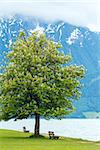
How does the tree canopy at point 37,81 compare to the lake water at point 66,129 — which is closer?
the tree canopy at point 37,81

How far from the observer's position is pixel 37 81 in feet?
110

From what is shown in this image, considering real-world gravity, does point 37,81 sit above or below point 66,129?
below

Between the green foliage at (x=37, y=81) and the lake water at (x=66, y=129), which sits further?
the lake water at (x=66, y=129)

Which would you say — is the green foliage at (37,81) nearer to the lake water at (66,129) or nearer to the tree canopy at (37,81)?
the tree canopy at (37,81)

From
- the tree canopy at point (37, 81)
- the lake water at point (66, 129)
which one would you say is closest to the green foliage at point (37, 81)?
the tree canopy at point (37, 81)

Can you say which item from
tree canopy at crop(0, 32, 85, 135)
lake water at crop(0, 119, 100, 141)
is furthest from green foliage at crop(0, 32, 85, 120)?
lake water at crop(0, 119, 100, 141)

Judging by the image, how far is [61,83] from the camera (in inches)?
1393

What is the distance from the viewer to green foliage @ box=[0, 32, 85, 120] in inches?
1342

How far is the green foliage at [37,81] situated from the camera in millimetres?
34094

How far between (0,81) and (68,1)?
17195mm

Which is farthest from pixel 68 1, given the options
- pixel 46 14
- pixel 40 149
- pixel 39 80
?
pixel 39 80

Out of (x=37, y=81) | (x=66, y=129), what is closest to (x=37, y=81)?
(x=37, y=81)

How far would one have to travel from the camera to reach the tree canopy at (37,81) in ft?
112

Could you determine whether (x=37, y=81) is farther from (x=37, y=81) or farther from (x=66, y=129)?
(x=66, y=129)
